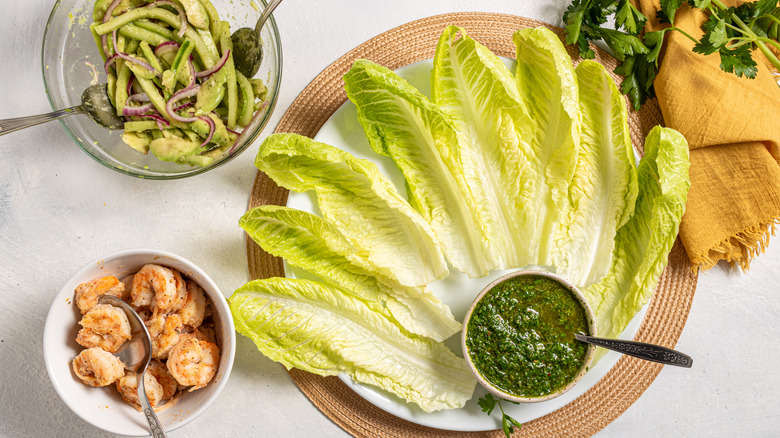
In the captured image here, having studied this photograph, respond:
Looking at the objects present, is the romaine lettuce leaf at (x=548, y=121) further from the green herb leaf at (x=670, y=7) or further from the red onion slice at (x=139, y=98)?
the red onion slice at (x=139, y=98)

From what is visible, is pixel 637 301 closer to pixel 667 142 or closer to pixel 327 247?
pixel 667 142

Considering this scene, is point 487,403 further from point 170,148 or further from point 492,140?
point 170,148

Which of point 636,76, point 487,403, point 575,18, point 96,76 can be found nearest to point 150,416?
point 487,403

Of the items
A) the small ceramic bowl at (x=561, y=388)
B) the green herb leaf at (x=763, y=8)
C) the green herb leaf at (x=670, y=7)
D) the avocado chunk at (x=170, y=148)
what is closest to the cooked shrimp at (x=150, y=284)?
the avocado chunk at (x=170, y=148)

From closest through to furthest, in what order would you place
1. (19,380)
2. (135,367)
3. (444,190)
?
(135,367)
(444,190)
(19,380)

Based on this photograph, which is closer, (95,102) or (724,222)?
(95,102)

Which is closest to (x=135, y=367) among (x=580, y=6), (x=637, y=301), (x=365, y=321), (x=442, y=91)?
(x=365, y=321)
